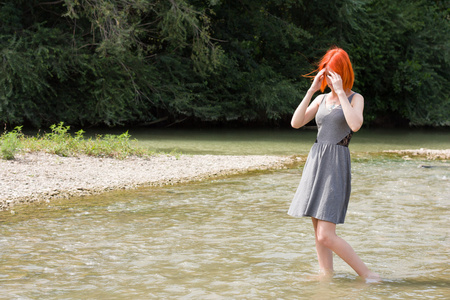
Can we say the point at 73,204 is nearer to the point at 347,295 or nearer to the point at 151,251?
the point at 151,251

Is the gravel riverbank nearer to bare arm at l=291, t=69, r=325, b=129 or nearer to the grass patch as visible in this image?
the grass patch

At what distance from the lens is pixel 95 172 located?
1182cm

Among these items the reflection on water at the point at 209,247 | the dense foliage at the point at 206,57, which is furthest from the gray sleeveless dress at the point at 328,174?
the dense foliage at the point at 206,57

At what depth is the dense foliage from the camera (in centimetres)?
2167

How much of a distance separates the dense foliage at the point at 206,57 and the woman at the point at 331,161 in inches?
→ 660

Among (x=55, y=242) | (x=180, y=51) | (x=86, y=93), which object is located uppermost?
(x=180, y=51)

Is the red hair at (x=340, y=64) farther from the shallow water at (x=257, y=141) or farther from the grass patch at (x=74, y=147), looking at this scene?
the shallow water at (x=257, y=141)

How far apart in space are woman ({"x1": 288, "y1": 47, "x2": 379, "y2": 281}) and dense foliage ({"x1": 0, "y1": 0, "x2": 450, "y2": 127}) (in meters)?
16.8

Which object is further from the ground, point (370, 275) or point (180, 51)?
point (180, 51)

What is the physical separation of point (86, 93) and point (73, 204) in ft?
50.2

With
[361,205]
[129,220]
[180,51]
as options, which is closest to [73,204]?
[129,220]

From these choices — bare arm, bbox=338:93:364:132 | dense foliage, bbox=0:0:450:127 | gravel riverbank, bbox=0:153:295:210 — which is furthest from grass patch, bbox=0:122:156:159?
bare arm, bbox=338:93:364:132

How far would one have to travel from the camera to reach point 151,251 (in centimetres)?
649

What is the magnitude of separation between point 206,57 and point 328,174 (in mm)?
19250
